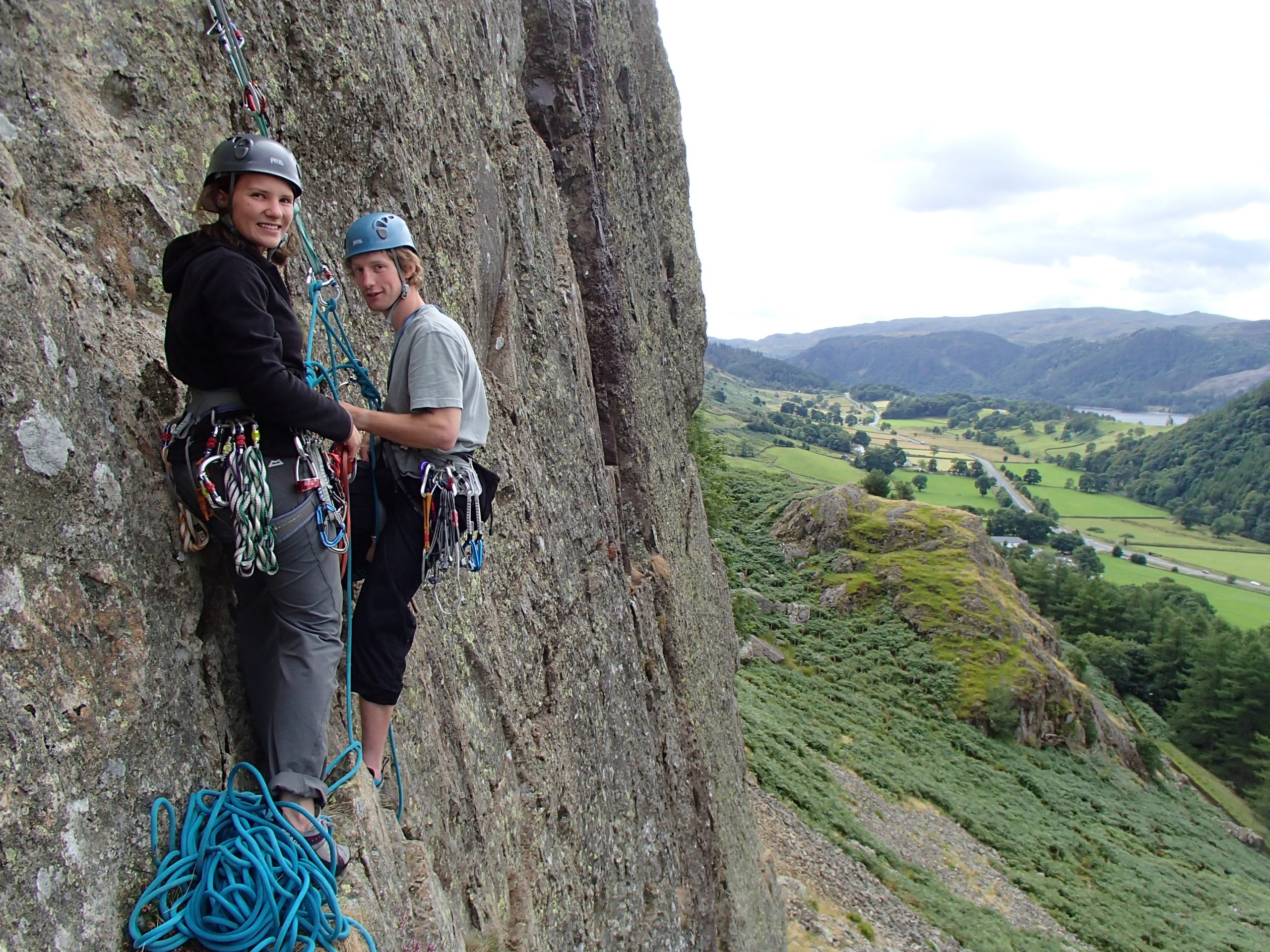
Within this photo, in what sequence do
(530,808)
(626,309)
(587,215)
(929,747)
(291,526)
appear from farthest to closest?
(929,747), (626,309), (587,215), (530,808), (291,526)

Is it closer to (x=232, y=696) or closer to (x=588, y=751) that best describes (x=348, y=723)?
(x=232, y=696)

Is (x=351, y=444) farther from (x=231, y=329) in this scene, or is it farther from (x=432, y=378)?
(x=231, y=329)

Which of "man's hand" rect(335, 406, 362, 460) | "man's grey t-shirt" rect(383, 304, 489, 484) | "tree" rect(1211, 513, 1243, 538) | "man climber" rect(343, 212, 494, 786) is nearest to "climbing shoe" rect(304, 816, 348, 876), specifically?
"man climber" rect(343, 212, 494, 786)

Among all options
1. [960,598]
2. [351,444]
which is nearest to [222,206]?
[351,444]

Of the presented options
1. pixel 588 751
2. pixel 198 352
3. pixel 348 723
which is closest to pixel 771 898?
pixel 588 751

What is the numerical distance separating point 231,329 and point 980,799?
139 ft

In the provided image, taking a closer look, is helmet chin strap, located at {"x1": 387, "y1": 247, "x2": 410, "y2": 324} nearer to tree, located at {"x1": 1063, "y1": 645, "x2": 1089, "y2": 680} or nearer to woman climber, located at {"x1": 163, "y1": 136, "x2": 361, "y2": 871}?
woman climber, located at {"x1": 163, "y1": 136, "x2": 361, "y2": 871}

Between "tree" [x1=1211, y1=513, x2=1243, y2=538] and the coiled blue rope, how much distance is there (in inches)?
8692

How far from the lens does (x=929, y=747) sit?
4166 centimetres

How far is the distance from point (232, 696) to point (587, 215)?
9.99 m

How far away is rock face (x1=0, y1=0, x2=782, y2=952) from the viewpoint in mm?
3367

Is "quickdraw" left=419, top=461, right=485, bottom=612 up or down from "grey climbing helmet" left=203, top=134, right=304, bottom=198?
down

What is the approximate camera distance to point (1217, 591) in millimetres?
129500

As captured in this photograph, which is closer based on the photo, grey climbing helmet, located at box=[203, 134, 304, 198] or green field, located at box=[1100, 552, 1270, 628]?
grey climbing helmet, located at box=[203, 134, 304, 198]
